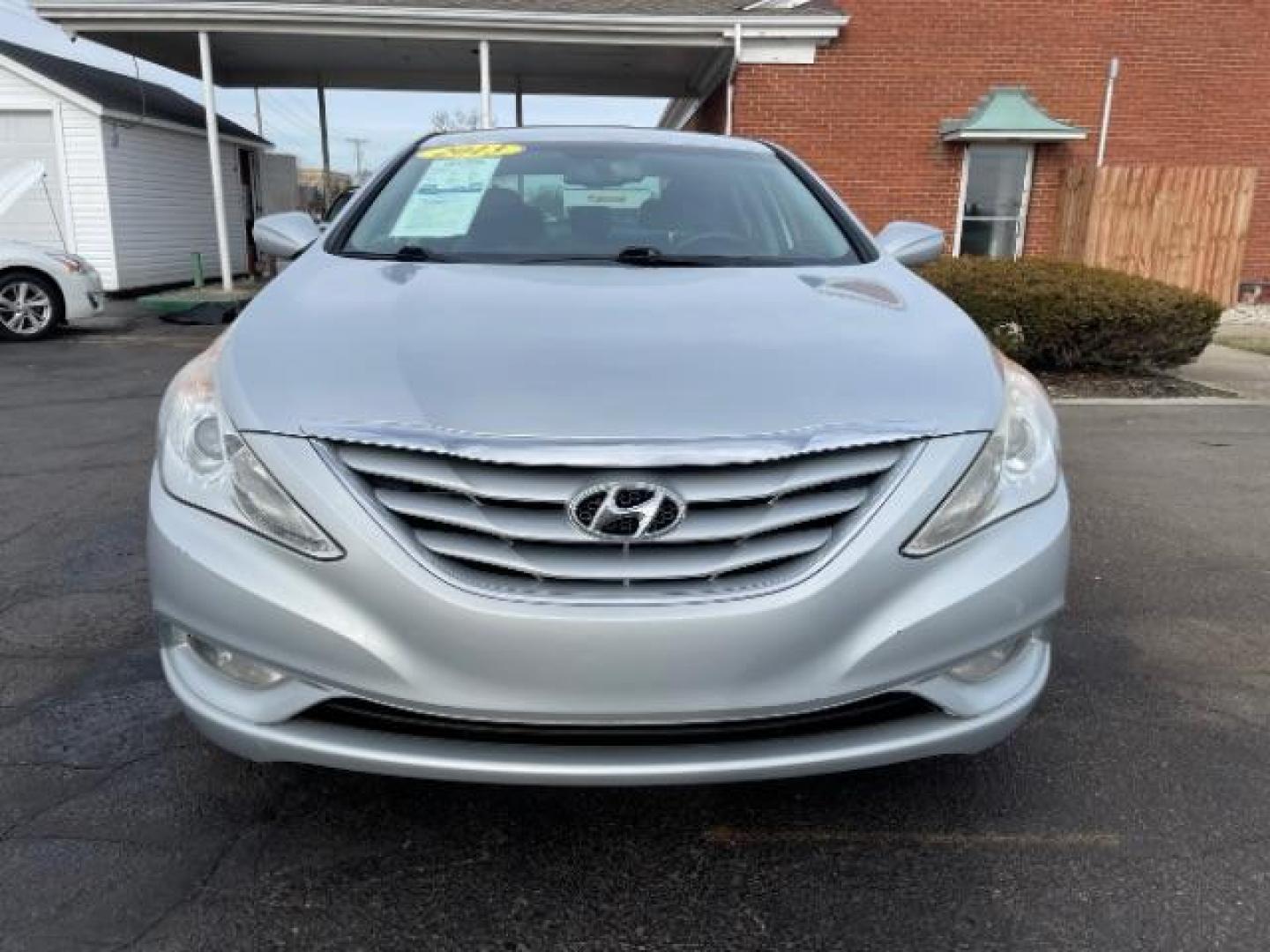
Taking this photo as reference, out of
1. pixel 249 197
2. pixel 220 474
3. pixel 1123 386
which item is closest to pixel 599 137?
pixel 220 474

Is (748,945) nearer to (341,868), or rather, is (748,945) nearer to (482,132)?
(341,868)

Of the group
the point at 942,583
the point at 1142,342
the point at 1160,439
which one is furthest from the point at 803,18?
the point at 942,583

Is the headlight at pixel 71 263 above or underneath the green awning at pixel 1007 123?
underneath

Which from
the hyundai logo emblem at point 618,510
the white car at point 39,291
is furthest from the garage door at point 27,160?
the hyundai logo emblem at point 618,510

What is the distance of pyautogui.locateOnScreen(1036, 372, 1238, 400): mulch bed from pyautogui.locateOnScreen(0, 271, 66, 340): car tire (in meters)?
9.59

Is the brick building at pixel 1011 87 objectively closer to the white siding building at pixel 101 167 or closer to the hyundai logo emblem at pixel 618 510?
the white siding building at pixel 101 167

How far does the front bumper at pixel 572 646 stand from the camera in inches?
68.3

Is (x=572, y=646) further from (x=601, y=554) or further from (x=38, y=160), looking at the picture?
(x=38, y=160)

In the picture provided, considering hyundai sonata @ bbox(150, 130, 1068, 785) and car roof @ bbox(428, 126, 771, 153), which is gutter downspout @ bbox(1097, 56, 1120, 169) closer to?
car roof @ bbox(428, 126, 771, 153)

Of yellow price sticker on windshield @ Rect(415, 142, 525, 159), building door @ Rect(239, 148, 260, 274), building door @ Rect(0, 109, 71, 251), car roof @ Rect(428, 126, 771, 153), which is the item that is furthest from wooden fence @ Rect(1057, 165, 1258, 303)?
building door @ Rect(239, 148, 260, 274)

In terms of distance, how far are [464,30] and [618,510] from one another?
1120cm

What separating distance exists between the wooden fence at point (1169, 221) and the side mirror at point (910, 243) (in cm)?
1001

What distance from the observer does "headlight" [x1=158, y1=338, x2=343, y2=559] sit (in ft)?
5.93

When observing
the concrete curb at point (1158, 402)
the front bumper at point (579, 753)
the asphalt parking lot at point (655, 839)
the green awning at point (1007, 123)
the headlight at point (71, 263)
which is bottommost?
the concrete curb at point (1158, 402)
